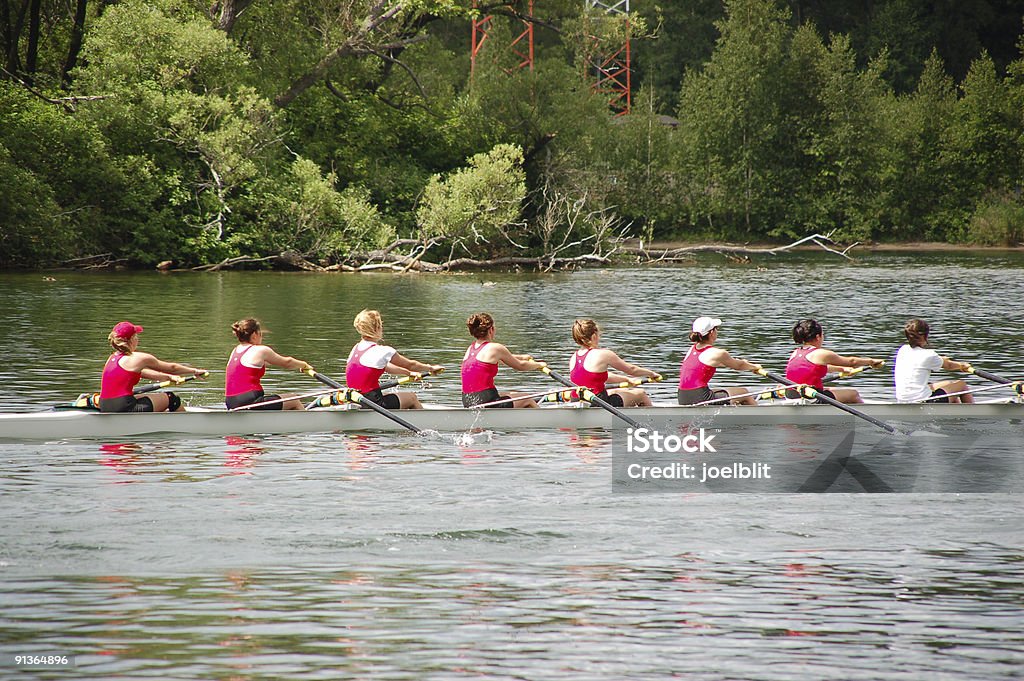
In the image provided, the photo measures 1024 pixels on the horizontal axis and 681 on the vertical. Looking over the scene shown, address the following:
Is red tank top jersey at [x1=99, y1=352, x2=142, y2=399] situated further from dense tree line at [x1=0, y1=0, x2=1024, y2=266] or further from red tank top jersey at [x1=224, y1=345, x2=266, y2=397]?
dense tree line at [x1=0, y1=0, x2=1024, y2=266]

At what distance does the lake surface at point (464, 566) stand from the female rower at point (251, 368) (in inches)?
17.3

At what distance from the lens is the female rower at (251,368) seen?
14.9 meters

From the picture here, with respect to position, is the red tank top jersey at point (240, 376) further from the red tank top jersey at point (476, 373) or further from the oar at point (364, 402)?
the red tank top jersey at point (476, 373)

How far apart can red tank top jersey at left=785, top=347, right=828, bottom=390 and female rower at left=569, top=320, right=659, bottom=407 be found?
164cm

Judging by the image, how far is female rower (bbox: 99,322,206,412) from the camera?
1469 cm

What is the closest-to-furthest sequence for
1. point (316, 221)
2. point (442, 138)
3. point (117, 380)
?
point (117, 380) → point (316, 221) → point (442, 138)

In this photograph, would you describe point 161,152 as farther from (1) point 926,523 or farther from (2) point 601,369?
(1) point 926,523

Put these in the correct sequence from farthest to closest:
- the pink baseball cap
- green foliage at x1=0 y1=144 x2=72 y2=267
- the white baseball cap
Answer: green foliage at x1=0 y1=144 x2=72 y2=267 → the white baseball cap → the pink baseball cap

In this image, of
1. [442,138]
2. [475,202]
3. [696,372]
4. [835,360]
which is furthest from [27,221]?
[835,360]

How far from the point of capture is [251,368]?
1520cm

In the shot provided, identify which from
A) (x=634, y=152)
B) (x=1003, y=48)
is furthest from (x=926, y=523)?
(x=1003, y=48)

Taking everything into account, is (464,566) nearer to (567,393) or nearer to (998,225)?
(567,393)

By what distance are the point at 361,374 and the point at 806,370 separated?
5.00 metres

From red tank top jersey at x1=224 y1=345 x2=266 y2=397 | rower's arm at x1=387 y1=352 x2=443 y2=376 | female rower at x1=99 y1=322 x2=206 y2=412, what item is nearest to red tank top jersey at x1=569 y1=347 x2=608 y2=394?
rower's arm at x1=387 y1=352 x2=443 y2=376
